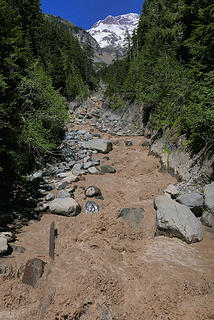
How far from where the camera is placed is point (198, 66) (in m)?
8.25

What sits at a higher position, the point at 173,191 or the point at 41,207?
the point at 173,191

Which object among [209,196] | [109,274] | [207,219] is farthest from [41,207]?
[209,196]

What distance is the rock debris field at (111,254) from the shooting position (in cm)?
344

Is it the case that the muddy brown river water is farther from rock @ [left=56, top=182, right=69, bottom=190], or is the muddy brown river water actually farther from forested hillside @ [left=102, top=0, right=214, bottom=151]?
forested hillside @ [left=102, top=0, right=214, bottom=151]

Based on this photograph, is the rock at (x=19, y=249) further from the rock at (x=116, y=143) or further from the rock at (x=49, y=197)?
the rock at (x=116, y=143)

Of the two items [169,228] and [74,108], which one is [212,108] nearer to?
[169,228]

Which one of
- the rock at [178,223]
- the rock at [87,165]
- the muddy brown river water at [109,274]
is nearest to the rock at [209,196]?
the rock at [178,223]

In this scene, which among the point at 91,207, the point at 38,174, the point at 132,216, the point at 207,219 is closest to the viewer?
the point at 207,219

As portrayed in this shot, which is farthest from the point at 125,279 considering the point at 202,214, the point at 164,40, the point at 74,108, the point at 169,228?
the point at 74,108

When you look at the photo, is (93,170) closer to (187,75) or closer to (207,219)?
(207,219)

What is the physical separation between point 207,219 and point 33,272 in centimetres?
530

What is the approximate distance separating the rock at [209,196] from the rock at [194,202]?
0.68 feet

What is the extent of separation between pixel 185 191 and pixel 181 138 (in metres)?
3.14

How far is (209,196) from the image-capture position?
553 centimetres
